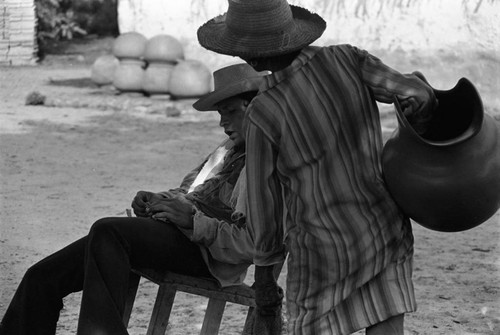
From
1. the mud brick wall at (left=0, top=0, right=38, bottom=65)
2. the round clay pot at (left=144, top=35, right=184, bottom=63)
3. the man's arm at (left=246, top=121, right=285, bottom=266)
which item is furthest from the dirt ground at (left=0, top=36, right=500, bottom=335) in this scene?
the man's arm at (left=246, top=121, right=285, bottom=266)

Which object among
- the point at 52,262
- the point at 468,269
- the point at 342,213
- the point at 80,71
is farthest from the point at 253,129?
the point at 80,71

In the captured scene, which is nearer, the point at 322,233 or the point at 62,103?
the point at 322,233

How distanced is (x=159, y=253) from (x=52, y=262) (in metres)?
0.41

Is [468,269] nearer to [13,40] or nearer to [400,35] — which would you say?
[400,35]

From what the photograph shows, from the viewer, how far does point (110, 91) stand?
1291 centimetres

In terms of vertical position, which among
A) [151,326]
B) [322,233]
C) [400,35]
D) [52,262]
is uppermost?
[322,233]

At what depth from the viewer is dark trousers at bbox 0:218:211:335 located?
12.9 feet

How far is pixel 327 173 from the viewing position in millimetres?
3508

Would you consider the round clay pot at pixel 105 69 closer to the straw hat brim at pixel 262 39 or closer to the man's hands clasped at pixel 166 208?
the man's hands clasped at pixel 166 208

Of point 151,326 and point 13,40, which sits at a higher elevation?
point 151,326

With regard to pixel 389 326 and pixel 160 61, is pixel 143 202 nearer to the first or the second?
pixel 389 326

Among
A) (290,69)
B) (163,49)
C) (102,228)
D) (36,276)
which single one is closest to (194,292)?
(102,228)

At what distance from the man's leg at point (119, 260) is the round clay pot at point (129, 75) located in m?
8.46

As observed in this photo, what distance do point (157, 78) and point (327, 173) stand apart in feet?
29.3
